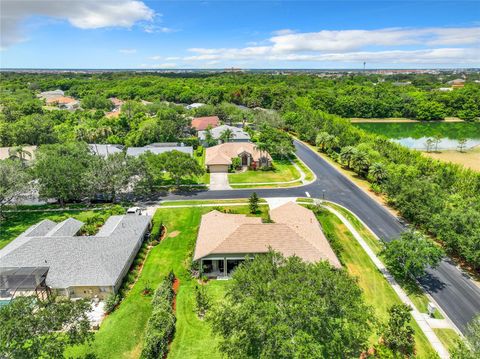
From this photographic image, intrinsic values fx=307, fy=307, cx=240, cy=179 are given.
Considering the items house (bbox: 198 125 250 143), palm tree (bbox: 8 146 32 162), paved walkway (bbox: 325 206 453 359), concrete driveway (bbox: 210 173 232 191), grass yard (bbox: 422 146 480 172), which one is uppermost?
palm tree (bbox: 8 146 32 162)

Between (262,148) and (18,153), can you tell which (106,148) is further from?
(262,148)

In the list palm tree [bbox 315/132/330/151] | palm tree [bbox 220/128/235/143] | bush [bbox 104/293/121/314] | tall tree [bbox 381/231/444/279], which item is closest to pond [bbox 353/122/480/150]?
palm tree [bbox 315/132/330/151]

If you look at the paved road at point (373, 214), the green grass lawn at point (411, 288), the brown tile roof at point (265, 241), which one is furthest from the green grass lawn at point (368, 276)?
the paved road at point (373, 214)

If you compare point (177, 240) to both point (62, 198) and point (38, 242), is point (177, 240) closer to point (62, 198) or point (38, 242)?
point (38, 242)

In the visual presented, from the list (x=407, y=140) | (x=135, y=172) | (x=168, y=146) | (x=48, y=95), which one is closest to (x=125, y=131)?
(x=168, y=146)

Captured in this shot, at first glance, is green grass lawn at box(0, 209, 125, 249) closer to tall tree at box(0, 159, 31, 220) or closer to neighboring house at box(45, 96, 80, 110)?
tall tree at box(0, 159, 31, 220)

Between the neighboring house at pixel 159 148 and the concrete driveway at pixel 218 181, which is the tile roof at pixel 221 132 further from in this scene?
the concrete driveway at pixel 218 181
